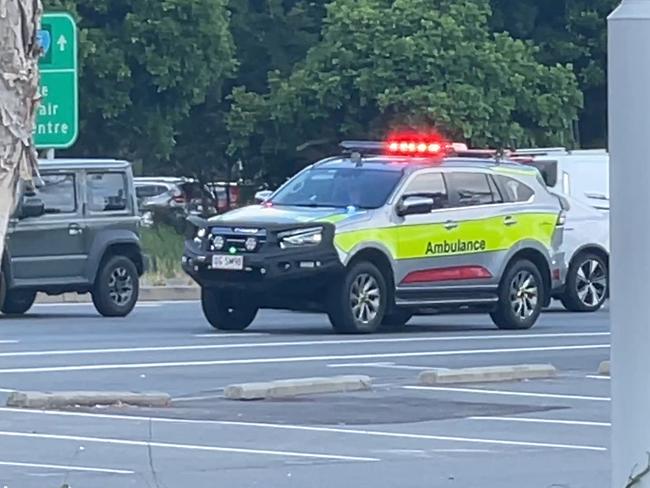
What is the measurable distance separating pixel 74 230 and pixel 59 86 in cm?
206

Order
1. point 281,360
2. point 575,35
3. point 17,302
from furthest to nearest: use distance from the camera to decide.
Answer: point 575,35 < point 17,302 < point 281,360

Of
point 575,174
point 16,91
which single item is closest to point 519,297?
point 575,174

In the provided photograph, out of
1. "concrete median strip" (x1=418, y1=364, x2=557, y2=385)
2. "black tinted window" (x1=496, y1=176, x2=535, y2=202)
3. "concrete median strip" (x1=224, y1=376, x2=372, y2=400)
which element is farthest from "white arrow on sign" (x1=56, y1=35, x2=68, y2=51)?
"concrete median strip" (x1=224, y1=376, x2=372, y2=400)

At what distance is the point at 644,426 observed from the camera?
157 inches

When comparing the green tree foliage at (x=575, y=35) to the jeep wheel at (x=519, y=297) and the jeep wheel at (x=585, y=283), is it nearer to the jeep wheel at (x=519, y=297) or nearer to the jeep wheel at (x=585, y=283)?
the jeep wheel at (x=585, y=283)

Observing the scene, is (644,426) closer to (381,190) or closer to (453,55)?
(381,190)

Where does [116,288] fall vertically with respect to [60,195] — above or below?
below

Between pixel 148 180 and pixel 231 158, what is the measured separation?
11404 mm

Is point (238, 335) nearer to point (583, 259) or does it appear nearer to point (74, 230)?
point (74, 230)

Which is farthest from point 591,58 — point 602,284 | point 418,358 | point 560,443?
point 560,443

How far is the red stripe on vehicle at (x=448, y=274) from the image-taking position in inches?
768

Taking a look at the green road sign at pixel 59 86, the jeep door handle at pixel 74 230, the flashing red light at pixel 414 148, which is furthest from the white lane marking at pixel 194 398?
the jeep door handle at pixel 74 230

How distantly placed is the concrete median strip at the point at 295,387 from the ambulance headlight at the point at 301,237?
437cm

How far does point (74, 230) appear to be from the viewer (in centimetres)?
2173
